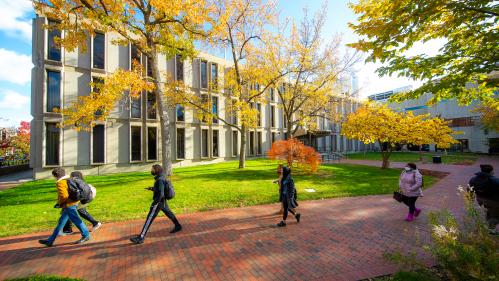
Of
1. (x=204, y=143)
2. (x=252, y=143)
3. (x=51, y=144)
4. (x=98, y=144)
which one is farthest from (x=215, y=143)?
(x=51, y=144)

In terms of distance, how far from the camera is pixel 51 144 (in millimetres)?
16625

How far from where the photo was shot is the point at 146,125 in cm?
2028

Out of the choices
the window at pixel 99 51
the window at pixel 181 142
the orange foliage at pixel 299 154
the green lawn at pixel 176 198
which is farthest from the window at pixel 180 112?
the orange foliage at pixel 299 154

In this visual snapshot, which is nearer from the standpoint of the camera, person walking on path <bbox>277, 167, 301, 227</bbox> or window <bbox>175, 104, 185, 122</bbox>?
person walking on path <bbox>277, 167, 301, 227</bbox>

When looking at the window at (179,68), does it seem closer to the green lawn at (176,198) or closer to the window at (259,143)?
the window at (259,143)

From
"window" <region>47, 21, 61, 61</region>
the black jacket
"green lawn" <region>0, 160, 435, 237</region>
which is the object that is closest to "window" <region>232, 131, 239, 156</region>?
"green lawn" <region>0, 160, 435, 237</region>

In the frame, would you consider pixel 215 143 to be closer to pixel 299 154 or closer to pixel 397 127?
pixel 299 154

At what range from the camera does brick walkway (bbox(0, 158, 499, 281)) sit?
13.3 ft

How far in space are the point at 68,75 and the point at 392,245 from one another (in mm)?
21260

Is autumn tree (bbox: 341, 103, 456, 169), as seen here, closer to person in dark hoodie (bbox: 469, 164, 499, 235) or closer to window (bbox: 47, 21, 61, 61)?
person in dark hoodie (bbox: 469, 164, 499, 235)

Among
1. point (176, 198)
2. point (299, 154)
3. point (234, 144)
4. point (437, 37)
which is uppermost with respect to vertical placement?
point (437, 37)

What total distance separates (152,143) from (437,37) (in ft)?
66.1

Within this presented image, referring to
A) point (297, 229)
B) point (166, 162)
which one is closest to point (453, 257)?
point (297, 229)

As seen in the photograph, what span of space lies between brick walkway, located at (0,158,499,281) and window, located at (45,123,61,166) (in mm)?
13529
